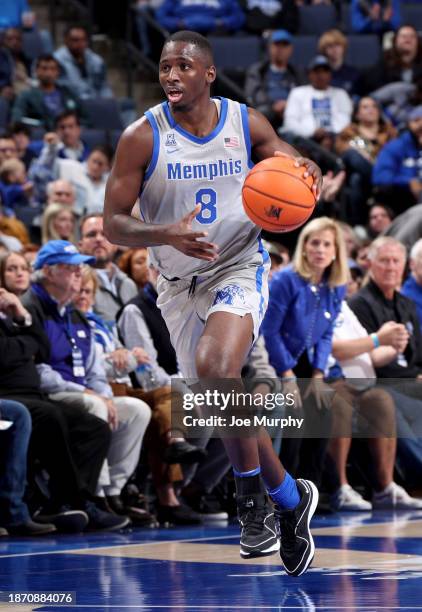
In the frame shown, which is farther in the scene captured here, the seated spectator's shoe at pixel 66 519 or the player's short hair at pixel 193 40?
the seated spectator's shoe at pixel 66 519

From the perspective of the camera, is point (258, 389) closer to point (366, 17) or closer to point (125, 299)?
point (125, 299)

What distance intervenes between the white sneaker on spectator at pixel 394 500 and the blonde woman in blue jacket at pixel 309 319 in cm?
52

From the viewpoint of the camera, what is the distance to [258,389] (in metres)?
8.23

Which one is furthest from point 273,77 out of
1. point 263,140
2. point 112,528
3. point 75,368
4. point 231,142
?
point 231,142

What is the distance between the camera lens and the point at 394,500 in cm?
891

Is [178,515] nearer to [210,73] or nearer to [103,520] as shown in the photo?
[103,520]

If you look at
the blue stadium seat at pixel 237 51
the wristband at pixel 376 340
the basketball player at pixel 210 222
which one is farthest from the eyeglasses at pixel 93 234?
the blue stadium seat at pixel 237 51

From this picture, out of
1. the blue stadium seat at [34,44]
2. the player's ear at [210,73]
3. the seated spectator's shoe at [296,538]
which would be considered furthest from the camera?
the blue stadium seat at [34,44]

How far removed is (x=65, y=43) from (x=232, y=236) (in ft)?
31.2

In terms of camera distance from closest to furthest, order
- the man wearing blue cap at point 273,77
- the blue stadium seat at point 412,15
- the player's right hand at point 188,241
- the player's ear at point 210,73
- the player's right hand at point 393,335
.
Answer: the player's right hand at point 188,241, the player's ear at point 210,73, the player's right hand at point 393,335, the man wearing blue cap at point 273,77, the blue stadium seat at point 412,15

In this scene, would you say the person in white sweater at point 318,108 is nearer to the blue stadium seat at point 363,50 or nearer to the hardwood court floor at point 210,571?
the blue stadium seat at point 363,50

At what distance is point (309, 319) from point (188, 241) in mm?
3756

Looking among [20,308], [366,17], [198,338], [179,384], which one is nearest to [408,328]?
[179,384]

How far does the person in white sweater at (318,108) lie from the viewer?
Answer: 13750 mm
